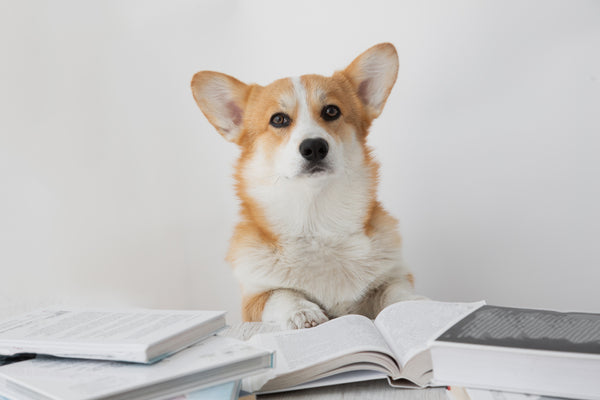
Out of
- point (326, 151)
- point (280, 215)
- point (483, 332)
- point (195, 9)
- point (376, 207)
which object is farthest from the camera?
point (195, 9)

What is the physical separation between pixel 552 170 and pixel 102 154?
68.9 inches

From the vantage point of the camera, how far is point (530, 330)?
737mm

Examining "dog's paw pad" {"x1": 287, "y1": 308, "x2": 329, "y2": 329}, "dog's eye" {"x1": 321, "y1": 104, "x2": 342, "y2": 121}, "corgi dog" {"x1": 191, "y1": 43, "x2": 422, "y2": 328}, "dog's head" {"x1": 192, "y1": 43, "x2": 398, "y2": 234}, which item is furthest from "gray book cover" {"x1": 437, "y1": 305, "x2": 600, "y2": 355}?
"dog's eye" {"x1": 321, "y1": 104, "x2": 342, "y2": 121}

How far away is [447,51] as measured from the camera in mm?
2094

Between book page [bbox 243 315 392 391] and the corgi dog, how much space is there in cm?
33

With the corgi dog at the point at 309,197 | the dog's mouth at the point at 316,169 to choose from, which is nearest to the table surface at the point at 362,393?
the corgi dog at the point at 309,197

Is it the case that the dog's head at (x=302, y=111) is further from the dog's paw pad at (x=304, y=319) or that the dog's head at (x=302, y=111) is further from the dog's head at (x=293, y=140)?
the dog's paw pad at (x=304, y=319)

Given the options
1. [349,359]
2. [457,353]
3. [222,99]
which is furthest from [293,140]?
[457,353]

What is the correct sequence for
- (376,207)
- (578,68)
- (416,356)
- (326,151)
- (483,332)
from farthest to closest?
(578,68) < (376,207) < (326,151) < (416,356) < (483,332)

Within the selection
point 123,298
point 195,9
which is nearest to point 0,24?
point 195,9

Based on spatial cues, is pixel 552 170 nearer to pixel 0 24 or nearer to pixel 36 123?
pixel 36 123

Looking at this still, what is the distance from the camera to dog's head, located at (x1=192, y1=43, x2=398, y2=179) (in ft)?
4.76

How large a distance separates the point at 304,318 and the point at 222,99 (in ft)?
2.56

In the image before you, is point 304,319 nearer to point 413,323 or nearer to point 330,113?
point 413,323
